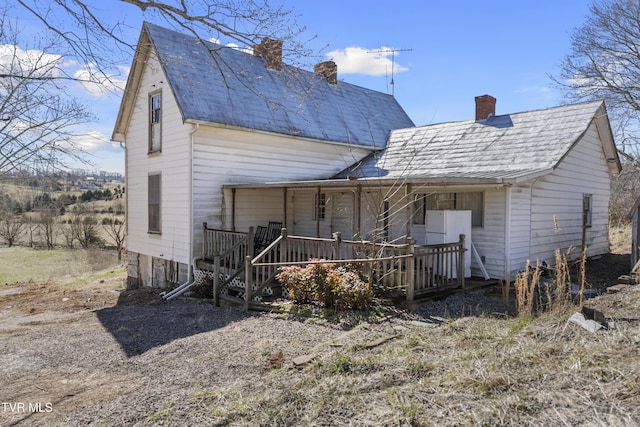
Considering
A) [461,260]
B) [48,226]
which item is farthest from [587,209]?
[48,226]

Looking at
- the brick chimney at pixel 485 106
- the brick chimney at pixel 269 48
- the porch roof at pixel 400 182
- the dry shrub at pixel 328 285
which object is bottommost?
the dry shrub at pixel 328 285

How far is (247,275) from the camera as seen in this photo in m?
8.95

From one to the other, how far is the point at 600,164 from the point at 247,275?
42.7 feet

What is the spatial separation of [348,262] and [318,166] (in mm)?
7697

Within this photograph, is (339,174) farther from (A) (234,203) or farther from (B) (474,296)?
(B) (474,296)

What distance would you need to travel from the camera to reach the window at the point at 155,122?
13641 mm

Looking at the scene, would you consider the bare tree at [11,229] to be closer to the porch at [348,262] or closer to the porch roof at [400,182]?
the porch roof at [400,182]

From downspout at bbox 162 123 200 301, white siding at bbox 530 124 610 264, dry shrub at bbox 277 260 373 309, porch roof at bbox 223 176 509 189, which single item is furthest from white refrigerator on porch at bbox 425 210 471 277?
downspout at bbox 162 123 200 301

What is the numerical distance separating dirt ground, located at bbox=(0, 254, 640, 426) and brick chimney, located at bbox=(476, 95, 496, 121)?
22.4ft

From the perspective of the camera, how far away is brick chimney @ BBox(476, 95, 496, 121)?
48.8ft

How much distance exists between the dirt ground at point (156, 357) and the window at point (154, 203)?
3.85m

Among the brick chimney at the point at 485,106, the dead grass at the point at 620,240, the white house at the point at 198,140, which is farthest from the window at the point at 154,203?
the dead grass at the point at 620,240

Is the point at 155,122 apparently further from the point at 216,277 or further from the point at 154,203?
the point at 216,277

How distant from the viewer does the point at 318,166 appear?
602 inches
